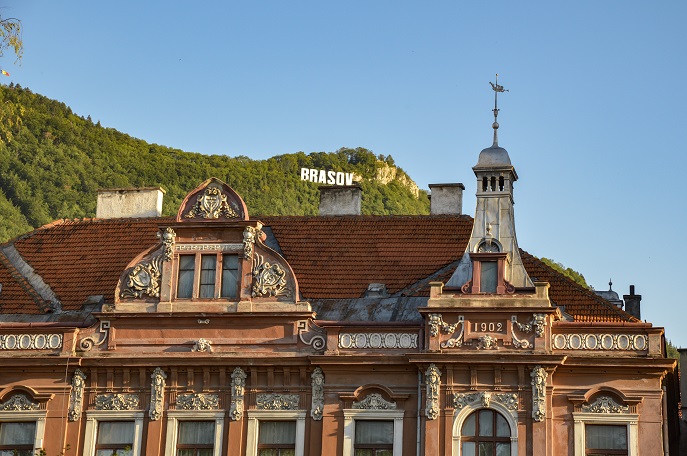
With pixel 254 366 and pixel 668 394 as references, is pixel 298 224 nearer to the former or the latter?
pixel 254 366

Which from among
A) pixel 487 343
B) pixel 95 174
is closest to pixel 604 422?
pixel 487 343

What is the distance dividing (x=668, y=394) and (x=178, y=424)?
13223 millimetres

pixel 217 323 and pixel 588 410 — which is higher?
pixel 217 323

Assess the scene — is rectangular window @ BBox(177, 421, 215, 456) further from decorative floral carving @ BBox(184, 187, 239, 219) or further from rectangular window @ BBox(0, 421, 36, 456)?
decorative floral carving @ BBox(184, 187, 239, 219)

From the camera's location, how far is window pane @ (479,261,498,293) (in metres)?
33.6

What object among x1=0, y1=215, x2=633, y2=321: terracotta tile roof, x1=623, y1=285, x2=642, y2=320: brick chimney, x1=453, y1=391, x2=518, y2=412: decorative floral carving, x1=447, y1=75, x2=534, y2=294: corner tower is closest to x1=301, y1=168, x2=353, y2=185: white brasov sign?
x1=623, y1=285, x2=642, y2=320: brick chimney

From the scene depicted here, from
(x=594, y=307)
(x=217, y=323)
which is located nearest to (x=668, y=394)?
(x=594, y=307)

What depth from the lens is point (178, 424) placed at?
3419 cm

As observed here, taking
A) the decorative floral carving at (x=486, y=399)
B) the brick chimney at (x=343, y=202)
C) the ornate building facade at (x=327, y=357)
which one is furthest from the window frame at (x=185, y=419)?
the brick chimney at (x=343, y=202)

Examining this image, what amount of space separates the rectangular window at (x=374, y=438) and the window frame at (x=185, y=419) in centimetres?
351

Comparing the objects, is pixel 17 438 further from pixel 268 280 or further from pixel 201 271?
pixel 268 280

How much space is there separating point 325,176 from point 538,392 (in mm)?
70609

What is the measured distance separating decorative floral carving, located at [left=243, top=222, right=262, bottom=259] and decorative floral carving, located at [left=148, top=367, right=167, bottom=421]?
3767 millimetres

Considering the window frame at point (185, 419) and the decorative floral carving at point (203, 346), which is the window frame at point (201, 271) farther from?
the window frame at point (185, 419)
